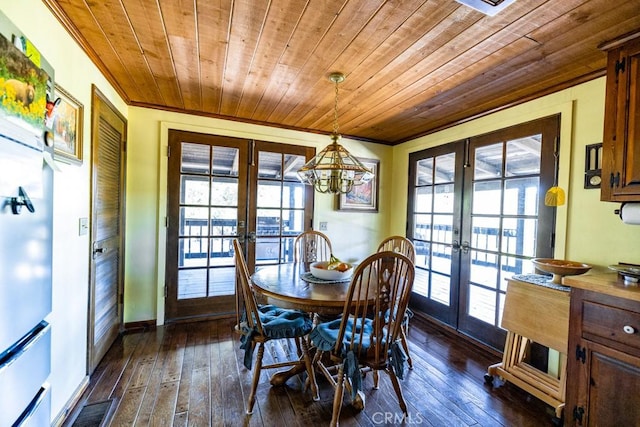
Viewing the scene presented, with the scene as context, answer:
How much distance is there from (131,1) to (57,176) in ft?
3.20

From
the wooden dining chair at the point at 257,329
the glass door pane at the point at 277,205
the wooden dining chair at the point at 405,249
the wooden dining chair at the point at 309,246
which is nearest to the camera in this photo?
the wooden dining chair at the point at 257,329

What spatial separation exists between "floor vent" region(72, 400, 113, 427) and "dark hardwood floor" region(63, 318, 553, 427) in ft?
0.13

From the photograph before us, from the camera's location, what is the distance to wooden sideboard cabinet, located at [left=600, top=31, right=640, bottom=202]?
152 centimetres

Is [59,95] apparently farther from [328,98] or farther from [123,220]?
[328,98]

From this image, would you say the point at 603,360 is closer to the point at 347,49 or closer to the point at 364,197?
the point at 347,49

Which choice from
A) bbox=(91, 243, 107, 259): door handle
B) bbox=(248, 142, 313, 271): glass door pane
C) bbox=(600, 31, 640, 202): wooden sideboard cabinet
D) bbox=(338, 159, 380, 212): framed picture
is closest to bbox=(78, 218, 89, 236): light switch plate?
bbox=(91, 243, 107, 259): door handle

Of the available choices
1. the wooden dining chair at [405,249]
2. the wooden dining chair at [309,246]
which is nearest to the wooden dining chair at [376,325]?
the wooden dining chair at [405,249]

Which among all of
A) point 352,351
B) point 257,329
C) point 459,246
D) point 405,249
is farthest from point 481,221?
point 257,329

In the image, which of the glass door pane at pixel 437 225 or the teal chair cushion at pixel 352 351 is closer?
the teal chair cushion at pixel 352 351

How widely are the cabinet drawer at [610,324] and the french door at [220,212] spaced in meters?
2.66

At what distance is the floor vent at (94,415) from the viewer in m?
1.63

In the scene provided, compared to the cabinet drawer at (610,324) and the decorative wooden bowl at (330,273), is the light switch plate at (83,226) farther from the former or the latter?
the cabinet drawer at (610,324)

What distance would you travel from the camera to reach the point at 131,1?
1419mm

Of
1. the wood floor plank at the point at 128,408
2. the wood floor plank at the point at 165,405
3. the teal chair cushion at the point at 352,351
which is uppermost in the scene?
Result: the teal chair cushion at the point at 352,351
